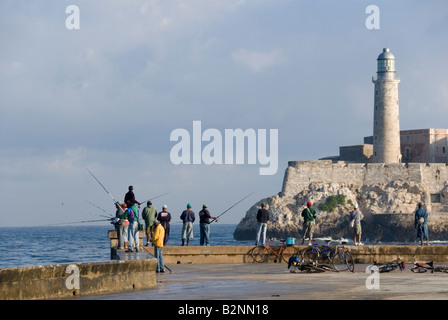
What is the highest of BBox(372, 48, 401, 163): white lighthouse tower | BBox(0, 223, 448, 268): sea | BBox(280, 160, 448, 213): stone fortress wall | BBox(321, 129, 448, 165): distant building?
BBox(372, 48, 401, 163): white lighthouse tower

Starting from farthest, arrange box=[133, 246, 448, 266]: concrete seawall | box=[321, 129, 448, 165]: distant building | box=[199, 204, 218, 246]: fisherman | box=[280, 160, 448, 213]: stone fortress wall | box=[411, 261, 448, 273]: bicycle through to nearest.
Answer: box=[321, 129, 448, 165]: distant building, box=[280, 160, 448, 213]: stone fortress wall, box=[199, 204, 218, 246]: fisherman, box=[133, 246, 448, 266]: concrete seawall, box=[411, 261, 448, 273]: bicycle

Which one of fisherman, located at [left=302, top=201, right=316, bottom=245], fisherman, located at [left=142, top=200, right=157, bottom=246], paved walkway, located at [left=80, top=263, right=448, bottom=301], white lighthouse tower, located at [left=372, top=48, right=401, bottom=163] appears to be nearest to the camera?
paved walkway, located at [left=80, top=263, right=448, bottom=301]

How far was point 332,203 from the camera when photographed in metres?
97.6

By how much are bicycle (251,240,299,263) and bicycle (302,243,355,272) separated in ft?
5.75

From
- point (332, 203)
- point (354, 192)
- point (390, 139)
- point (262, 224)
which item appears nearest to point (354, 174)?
point (354, 192)

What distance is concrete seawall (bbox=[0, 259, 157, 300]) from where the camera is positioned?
1466 cm

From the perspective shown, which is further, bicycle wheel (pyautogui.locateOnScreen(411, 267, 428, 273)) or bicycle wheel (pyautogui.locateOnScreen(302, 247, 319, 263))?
bicycle wheel (pyautogui.locateOnScreen(302, 247, 319, 263))

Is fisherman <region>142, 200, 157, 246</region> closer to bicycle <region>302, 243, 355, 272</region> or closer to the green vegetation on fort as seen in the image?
bicycle <region>302, 243, 355, 272</region>

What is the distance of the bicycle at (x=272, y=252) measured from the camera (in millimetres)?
23844

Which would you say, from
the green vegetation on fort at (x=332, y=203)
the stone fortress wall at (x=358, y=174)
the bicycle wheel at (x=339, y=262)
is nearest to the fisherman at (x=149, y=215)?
the bicycle wheel at (x=339, y=262)

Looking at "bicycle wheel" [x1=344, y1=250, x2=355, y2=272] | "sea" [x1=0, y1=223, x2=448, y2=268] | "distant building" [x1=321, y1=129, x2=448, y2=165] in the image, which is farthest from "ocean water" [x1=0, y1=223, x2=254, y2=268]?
"bicycle wheel" [x1=344, y1=250, x2=355, y2=272]

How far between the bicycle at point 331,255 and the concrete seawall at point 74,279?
566 cm

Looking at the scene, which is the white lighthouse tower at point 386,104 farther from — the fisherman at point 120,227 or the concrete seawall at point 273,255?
the fisherman at point 120,227
